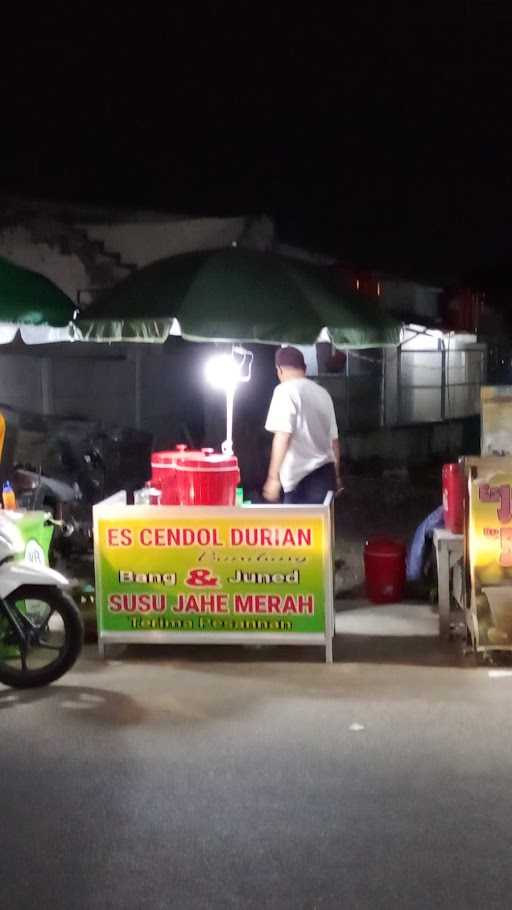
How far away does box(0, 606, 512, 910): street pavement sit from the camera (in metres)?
3.69

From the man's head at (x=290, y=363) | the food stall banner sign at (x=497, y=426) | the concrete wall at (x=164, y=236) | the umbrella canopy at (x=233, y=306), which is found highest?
the concrete wall at (x=164, y=236)

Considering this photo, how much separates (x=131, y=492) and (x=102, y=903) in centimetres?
359

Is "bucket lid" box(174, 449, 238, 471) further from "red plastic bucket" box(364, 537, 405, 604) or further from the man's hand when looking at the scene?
"red plastic bucket" box(364, 537, 405, 604)

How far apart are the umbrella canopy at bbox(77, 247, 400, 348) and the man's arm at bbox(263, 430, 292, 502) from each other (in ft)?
2.56

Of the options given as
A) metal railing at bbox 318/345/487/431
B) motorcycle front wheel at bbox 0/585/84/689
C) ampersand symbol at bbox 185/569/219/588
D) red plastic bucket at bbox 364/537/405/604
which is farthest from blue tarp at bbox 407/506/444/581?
metal railing at bbox 318/345/487/431

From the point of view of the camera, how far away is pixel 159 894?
3615 millimetres

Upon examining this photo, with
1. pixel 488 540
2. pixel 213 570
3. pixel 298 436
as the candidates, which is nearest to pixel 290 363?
pixel 298 436

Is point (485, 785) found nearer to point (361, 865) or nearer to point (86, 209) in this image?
point (361, 865)

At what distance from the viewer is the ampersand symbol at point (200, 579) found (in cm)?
640

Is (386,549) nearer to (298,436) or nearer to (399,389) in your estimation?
(298,436)

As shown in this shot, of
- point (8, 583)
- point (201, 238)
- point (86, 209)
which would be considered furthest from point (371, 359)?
point (8, 583)

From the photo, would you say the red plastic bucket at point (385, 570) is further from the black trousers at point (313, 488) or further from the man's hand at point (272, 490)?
the man's hand at point (272, 490)

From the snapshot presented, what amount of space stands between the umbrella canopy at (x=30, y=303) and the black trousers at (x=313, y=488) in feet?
6.95

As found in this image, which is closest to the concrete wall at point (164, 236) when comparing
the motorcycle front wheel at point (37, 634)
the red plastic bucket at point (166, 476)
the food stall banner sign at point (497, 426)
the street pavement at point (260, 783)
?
the food stall banner sign at point (497, 426)
